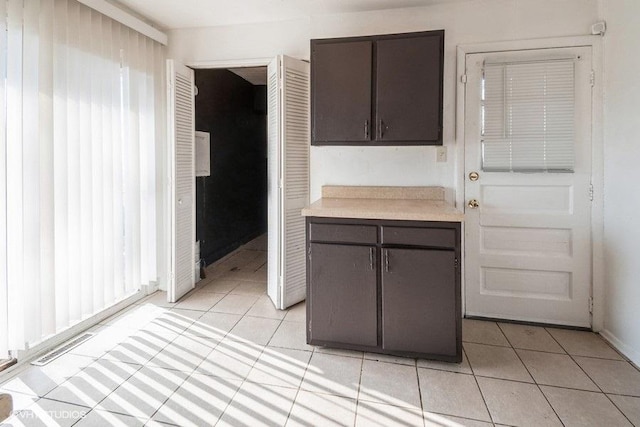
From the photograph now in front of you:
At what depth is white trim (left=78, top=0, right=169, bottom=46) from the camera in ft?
7.89

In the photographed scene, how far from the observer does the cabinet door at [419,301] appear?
2.04 metres

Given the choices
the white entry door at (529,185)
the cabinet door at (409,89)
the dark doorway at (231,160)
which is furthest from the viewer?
the dark doorway at (231,160)

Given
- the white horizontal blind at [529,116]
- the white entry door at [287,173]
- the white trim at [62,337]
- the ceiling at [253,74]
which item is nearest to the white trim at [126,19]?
the white entry door at [287,173]

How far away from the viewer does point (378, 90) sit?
2455 mm

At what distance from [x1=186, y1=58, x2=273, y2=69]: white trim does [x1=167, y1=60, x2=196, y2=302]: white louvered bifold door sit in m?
0.10

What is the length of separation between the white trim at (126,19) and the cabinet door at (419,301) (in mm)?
2504

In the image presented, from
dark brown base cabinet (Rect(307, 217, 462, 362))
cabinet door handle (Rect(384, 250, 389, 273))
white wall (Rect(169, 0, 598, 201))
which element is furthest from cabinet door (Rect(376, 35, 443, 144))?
cabinet door handle (Rect(384, 250, 389, 273))

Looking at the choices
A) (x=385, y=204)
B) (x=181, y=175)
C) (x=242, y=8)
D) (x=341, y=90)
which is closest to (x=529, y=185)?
(x=385, y=204)

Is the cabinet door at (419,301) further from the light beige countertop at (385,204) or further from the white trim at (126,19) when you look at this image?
the white trim at (126,19)

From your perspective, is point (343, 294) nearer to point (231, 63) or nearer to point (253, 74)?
point (231, 63)

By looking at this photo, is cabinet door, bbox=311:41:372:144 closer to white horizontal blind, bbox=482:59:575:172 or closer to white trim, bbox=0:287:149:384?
white horizontal blind, bbox=482:59:575:172

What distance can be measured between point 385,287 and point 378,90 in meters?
1.33

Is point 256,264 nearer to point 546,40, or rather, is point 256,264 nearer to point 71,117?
point 71,117

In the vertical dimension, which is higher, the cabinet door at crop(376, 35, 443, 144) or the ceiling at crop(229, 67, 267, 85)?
the ceiling at crop(229, 67, 267, 85)
